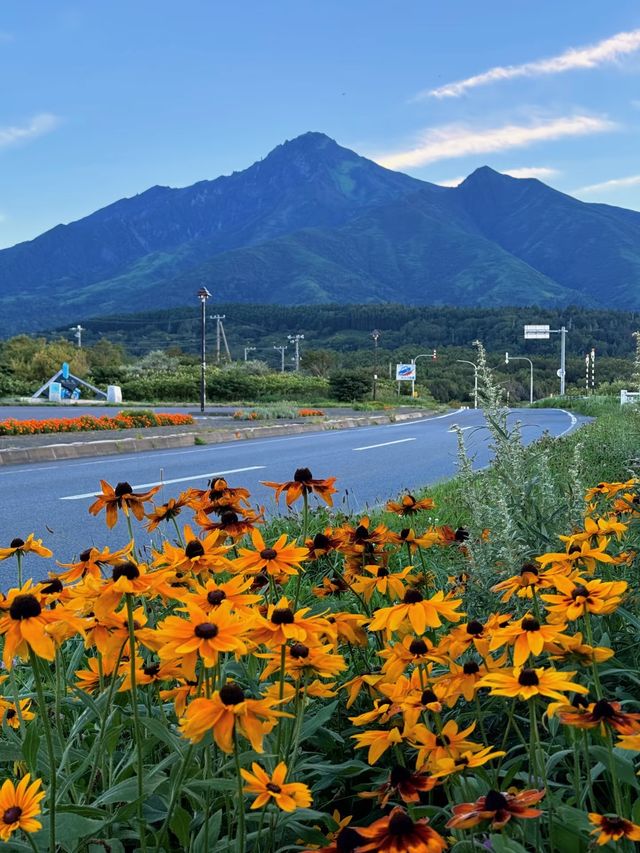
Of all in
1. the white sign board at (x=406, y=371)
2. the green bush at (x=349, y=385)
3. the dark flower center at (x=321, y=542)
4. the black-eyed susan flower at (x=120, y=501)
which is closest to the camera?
the black-eyed susan flower at (x=120, y=501)

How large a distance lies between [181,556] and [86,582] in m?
0.27

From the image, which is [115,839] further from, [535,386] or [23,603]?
[535,386]

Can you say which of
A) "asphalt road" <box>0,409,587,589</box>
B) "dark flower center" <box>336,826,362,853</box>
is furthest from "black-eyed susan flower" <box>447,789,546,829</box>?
"asphalt road" <box>0,409,587,589</box>

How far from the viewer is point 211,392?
42.2 meters

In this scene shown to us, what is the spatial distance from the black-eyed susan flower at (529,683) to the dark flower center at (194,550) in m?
0.66

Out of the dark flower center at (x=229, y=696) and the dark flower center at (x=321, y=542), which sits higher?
the dark flower center at (x=229, y=696)

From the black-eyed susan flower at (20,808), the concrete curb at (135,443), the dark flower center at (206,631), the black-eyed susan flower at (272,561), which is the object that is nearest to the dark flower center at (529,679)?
the dark flower center at (206,631)

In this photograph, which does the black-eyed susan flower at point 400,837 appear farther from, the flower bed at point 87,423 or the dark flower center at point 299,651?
the flower bed at point 87,423

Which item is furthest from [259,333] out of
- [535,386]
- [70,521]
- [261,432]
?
[70,521]

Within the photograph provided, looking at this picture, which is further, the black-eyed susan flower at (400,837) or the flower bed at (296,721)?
the flower bed at (296,721)

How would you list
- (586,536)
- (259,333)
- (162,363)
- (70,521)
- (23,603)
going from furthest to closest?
(259,333) < (162,363) < (70,521) < (586,536) < (23,603)

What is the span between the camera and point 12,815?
3.73 feet

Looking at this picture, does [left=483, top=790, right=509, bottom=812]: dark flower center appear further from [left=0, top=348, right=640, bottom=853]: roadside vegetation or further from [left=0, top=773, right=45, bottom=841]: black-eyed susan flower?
[left=0, top=773, right=45, bottom=841]: black-eyed susan flower

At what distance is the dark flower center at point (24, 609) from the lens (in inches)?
47.6
